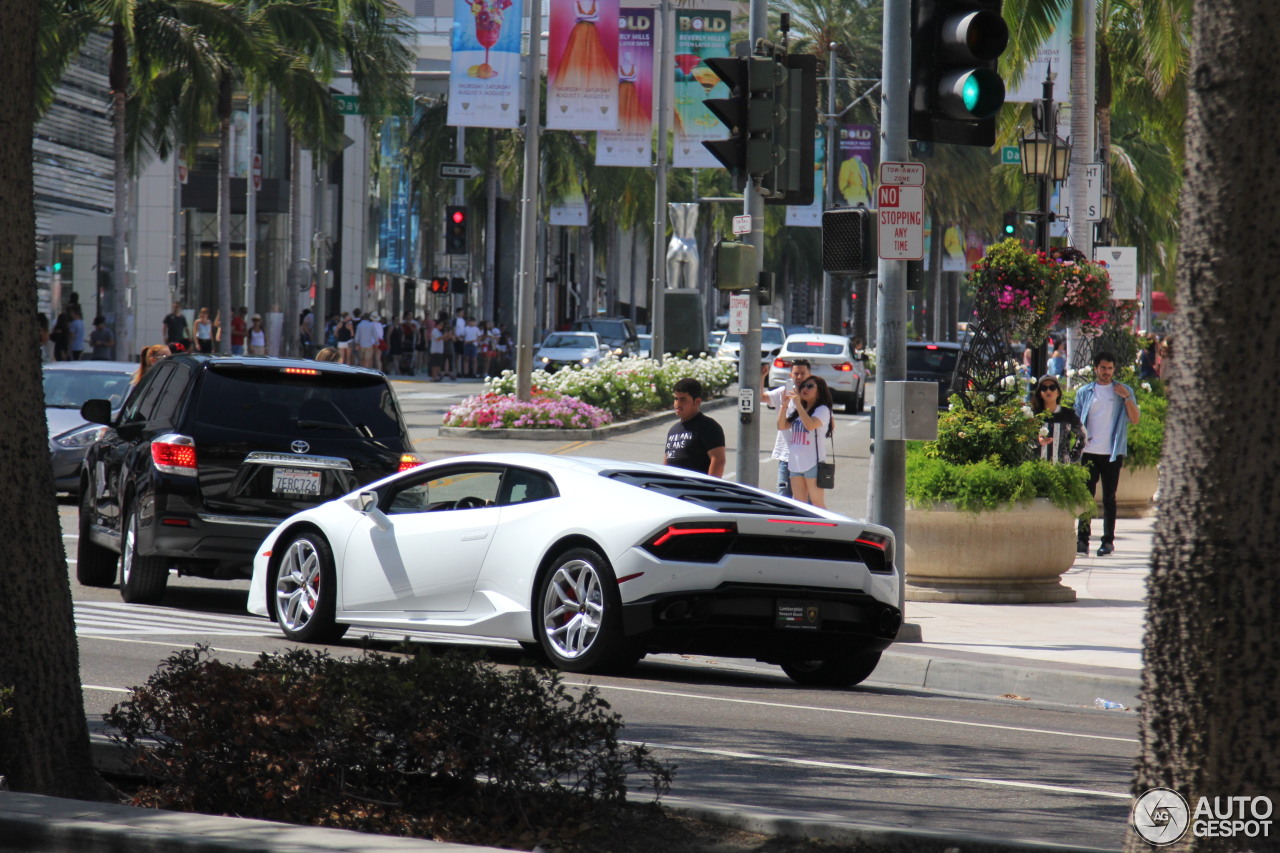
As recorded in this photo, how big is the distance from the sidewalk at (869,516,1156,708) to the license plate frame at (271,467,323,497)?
4.33 m

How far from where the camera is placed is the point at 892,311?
11953 mm

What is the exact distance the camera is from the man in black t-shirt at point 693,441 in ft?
47.0

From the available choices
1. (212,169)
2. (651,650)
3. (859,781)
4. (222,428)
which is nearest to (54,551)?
(859,781)

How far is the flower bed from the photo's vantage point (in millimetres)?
30141

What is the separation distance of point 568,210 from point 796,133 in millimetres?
49519

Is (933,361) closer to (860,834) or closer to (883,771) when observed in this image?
(883,771)

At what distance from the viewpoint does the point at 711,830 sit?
17.4 feet

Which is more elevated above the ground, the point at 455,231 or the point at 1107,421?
the point at 455,231

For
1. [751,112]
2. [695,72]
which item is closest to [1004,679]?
[751,112]

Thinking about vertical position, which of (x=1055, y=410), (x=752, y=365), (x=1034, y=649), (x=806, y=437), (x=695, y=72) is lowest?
(x=1034, y=649)

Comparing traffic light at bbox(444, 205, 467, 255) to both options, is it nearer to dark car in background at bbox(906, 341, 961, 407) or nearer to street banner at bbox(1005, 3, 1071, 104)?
dark car in background at bbox(906, 341, 961, 407)

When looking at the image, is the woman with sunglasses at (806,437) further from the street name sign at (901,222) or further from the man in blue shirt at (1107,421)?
the street name sign at (901,222)

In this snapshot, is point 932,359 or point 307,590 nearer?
point 307,590

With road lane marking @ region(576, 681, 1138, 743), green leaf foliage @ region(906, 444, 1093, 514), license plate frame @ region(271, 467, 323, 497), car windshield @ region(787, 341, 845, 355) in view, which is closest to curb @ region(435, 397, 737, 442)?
car windshield @ region(787, 341, 845, 355)
